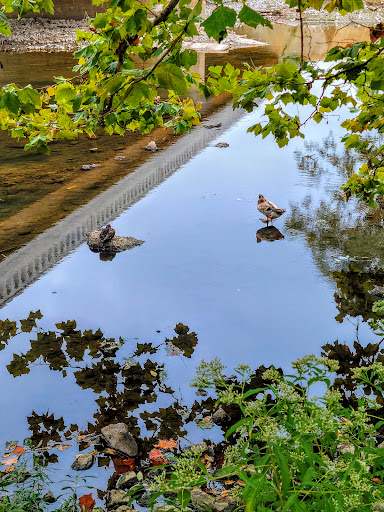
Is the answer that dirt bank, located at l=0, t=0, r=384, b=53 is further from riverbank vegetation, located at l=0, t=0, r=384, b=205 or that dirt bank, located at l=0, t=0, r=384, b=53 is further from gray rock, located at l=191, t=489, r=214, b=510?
gray rock, located at l=191, t=489, r=214, b=510

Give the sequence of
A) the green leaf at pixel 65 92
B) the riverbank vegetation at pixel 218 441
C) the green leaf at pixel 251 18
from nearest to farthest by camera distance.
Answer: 1. the green leaf at pixel 251 18
2. the riverbank vegetation at pixel 218 441
3. the green leaf at pixel 65 92

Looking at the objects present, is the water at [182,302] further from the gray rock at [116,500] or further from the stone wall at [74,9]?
the stone wall at [74,9]

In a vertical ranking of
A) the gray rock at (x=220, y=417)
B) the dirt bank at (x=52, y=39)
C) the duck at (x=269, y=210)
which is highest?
the dirt bank at (x=52, y=39)

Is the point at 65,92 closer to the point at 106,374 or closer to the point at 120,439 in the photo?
the point at 106,374

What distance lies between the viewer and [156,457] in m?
3.05

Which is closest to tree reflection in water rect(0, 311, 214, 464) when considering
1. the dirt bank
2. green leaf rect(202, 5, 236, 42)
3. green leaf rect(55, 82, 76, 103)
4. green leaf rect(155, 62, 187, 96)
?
green leaf rect(55, 82, 76, 103)

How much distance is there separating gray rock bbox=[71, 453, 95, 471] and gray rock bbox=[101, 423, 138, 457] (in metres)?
0.13

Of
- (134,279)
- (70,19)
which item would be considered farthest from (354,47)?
(70,19)

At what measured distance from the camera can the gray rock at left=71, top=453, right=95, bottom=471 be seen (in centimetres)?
295

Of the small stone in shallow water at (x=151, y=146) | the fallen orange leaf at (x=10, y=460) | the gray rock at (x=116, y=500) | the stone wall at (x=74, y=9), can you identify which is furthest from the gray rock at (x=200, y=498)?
the stone wall at (x=74, y=9)

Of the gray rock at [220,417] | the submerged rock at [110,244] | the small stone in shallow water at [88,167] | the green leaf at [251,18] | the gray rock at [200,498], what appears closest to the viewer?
the green leaf at [251,18]

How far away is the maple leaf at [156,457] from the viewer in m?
2.99

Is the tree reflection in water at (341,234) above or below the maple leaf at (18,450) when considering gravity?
above

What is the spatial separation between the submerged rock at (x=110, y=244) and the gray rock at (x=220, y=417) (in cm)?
250
